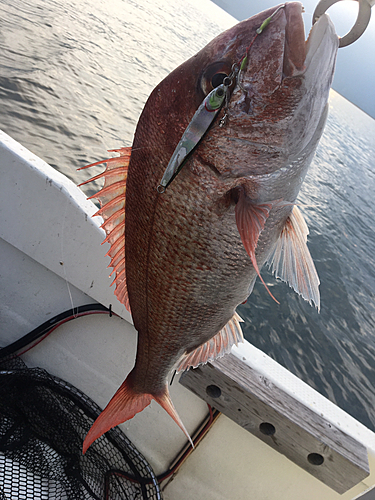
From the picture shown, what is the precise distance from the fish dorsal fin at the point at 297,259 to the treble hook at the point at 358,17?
553mm

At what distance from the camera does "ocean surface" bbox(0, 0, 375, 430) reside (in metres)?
7.00

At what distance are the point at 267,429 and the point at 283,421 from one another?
0.12 metres

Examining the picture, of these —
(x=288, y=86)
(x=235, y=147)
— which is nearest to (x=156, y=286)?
(x=235, y=147)

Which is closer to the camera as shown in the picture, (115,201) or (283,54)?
(283,54)

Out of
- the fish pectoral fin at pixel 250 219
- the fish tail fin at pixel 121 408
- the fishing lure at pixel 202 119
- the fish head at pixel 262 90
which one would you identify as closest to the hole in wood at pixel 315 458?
the fish tail fin at pixel 121 408

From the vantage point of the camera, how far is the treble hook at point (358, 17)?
32.9 inches

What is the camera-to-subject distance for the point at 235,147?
1.07m

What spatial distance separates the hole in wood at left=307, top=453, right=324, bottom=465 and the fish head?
164 centimetres

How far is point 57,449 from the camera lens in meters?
2.06

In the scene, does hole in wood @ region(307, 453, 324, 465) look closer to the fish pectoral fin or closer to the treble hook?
the fish pectoral fin

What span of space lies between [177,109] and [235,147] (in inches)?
8.0

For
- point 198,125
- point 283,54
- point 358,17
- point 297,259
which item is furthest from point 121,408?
point 358,17

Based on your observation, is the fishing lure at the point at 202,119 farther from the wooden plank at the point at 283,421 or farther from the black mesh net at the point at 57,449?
the black mesh net at the point at 57,449

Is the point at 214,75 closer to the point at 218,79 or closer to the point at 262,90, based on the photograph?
the point at 218,79
